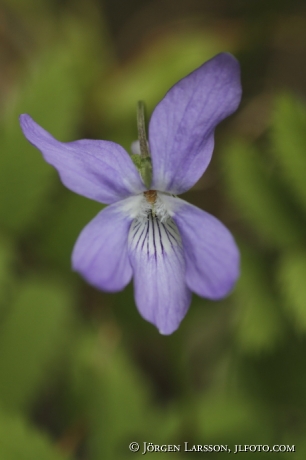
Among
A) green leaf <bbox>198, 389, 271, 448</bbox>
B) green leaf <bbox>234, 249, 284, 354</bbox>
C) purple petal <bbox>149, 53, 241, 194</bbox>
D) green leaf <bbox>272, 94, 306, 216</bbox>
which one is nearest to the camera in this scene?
purple petal <bbox>149, 53, 241, 194</bbox>

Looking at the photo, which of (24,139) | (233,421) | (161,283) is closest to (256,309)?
(233,421)

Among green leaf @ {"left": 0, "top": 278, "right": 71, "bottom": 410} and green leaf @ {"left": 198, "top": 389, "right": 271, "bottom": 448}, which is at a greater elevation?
green leaf @ {"left": 0, "top": 278, "right": 71, "bottom": 410}

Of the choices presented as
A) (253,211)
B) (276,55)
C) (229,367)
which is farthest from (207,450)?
(276,55)

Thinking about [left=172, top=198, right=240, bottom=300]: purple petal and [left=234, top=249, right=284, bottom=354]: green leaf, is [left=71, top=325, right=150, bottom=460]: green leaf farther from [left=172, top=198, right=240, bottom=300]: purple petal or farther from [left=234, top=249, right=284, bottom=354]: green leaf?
[left=172, top=198, right=240, bottom=300]: purple petal

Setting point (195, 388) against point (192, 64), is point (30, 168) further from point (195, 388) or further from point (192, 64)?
point (195, 388)

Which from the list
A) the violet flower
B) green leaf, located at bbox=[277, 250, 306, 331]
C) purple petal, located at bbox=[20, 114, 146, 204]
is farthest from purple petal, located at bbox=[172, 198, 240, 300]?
green leaf, located at bbox=[277, 250, 306, 331]

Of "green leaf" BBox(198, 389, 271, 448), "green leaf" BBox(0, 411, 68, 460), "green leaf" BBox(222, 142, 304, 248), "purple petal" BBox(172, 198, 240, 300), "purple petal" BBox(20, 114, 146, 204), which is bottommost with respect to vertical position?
"green leaf" BBox(0, 411, 68, 460)

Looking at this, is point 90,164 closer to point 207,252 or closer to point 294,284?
point 207,252
